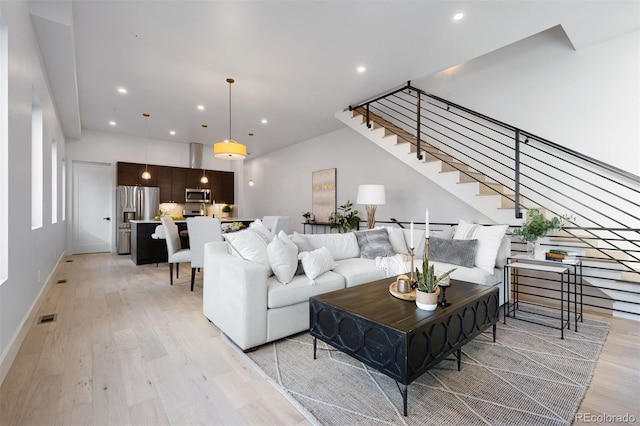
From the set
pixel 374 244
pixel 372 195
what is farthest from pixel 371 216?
pixel 374 244

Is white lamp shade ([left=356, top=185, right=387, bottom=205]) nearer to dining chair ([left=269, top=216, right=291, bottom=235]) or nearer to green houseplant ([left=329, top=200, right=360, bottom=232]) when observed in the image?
green houseplant ([left=329, top=200, right=360, bottom=232])

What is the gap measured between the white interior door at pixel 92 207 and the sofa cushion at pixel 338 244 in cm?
643

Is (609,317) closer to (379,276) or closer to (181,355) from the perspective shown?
(379,276)

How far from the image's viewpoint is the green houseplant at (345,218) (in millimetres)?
5980

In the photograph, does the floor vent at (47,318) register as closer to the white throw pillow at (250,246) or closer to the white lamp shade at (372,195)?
the white throw pillow at (250,246)

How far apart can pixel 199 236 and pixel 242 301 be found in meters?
2.11

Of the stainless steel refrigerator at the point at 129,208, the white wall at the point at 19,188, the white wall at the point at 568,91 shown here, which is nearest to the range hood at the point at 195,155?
the stainless steel refrigerator at the point at 129,208

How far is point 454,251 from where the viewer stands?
10.8 ft

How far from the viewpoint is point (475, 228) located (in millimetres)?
3402

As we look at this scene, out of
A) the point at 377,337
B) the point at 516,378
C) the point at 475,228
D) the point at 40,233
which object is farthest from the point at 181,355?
the point at 475,228

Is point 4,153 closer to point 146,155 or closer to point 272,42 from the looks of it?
point 272,42

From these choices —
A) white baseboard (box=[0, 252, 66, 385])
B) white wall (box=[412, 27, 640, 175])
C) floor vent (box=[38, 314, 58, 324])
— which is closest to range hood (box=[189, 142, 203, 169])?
white baseboard (box=[0, 252, 66, 385])

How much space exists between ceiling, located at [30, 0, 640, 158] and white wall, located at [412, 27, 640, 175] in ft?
0.86

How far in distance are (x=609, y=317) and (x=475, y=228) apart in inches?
61.6
